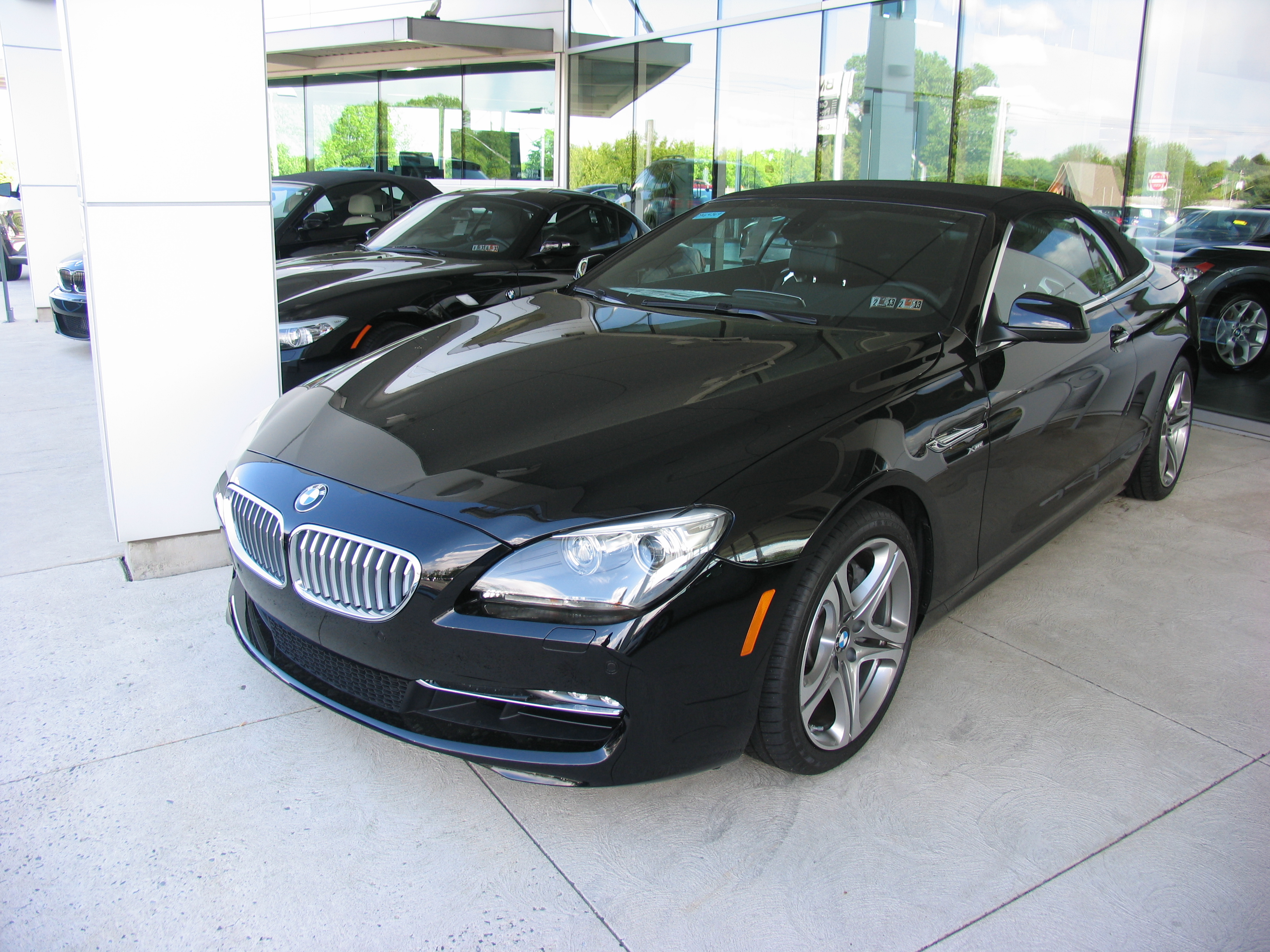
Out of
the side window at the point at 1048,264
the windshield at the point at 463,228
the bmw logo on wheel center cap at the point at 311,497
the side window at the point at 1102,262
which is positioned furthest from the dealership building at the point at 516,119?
the side window at the point at 1102,262

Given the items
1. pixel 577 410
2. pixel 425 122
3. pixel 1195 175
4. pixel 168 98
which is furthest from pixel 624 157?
pixel 577 410

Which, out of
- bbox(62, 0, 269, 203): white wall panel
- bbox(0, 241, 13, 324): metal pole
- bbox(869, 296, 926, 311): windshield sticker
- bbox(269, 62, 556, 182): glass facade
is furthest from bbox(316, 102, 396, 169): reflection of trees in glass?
bbox(869, 296, 926, 311): windshield sticker

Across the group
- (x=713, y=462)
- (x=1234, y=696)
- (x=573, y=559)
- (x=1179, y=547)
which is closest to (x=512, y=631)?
(x=573, y=559)

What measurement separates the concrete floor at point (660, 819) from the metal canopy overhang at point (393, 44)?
1256 centimetres

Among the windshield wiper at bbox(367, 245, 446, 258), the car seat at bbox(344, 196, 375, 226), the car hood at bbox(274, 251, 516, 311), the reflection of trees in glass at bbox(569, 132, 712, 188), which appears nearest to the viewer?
the car hood at bbox(274, 251, 516, 311)

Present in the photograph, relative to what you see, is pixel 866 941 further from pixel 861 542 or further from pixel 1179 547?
pixel 1179 547

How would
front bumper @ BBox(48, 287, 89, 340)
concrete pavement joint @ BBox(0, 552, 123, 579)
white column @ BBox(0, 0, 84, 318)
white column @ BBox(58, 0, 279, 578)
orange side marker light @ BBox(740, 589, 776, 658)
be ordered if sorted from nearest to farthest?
orange side marker light @ BBox(740, 589, 776, 658) < white column @ BBox(58, 0, 279, 578) < concrete pavement joint @ BBox(0, 552, 123, 579) < front bumper @ BBox(48, 287, 89, 340) < white column @ BBox(0, 0, 84, 318)

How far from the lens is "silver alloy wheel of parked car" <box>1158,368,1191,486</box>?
4.30 m

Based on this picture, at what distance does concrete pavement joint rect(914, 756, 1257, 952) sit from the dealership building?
3003mm

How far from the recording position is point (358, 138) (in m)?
17.9

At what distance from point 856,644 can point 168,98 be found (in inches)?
116

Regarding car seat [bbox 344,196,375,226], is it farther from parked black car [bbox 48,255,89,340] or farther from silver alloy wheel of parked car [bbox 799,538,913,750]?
silver alloy wheel of parked car [bbox 799,538,913,750]

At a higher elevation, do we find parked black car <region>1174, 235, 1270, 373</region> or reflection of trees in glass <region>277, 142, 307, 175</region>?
reflection of trees in glass <region>277, 142, 307, 175</region>

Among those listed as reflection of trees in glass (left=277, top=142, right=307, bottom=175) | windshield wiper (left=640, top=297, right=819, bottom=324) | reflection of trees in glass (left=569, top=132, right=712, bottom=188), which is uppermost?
reflection of trees in glass (left=277, top=142, right=307, bottom=175)
